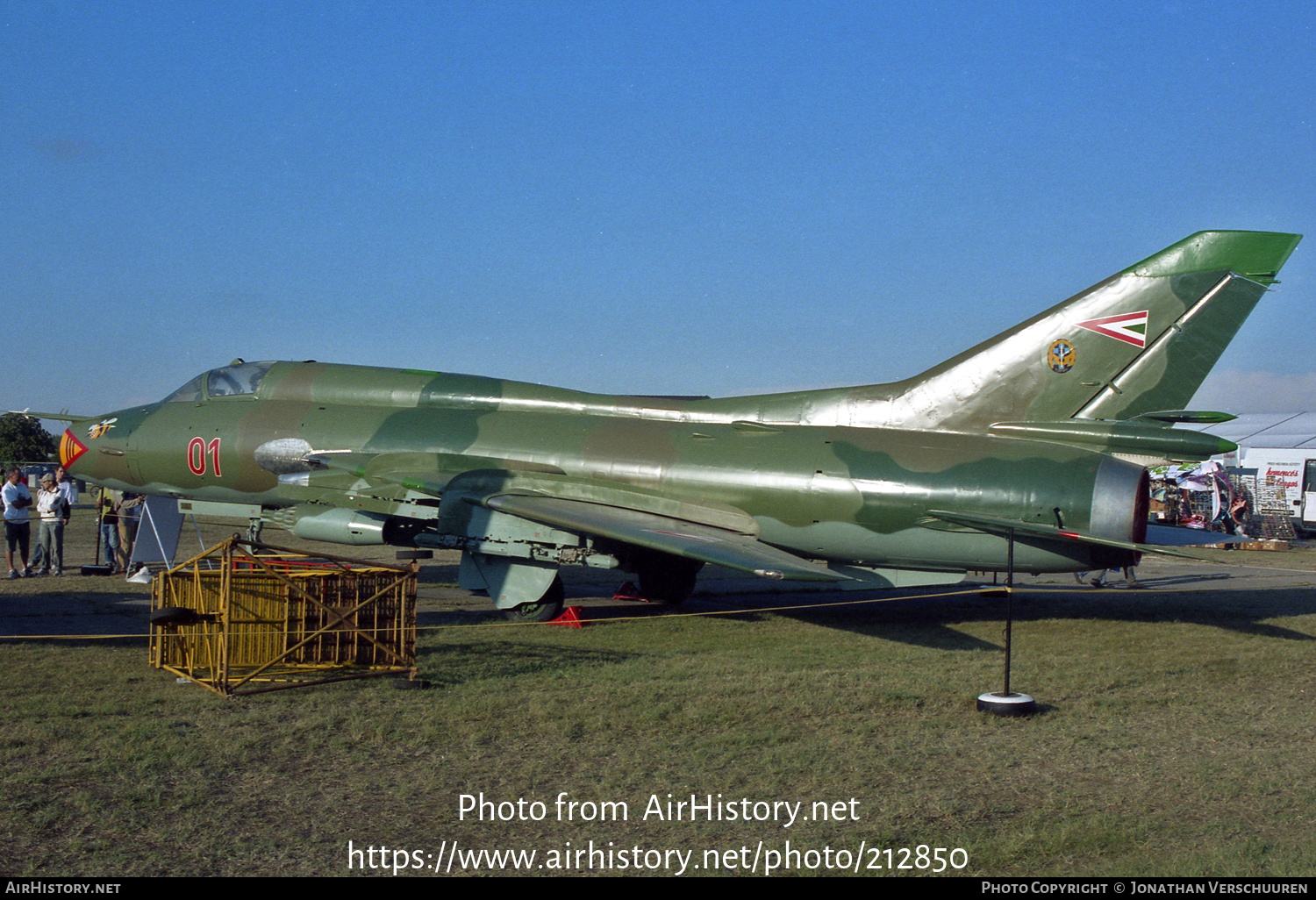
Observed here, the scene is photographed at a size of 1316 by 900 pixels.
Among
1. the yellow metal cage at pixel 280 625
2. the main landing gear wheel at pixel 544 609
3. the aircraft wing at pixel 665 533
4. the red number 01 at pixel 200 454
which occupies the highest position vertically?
the red number 01 at pixel 200 454

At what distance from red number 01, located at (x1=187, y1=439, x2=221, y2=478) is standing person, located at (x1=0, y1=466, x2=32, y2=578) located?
4003mm

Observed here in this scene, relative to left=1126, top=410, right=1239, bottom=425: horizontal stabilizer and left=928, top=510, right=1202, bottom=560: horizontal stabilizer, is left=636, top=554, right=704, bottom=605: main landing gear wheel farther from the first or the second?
left=1126, top=410, right=1239, bottom=425: horizontal stabilizer

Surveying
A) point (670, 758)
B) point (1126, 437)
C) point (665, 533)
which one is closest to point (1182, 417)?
point (1126, 437)

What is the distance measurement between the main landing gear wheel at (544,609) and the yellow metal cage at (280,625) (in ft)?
11.4

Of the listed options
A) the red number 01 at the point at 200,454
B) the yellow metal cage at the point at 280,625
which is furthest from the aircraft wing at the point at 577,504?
the yellow metal cage at the point at 280,625

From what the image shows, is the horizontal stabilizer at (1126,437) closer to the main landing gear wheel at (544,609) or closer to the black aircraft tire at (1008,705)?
the black aircraft tire at (1008,705)

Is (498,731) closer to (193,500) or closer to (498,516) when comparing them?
(498,516)

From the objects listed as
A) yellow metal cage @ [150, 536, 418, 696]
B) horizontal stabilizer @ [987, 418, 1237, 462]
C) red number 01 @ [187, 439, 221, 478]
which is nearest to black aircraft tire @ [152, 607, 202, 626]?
yellow metal cage @ [150, 536, 418, 696]

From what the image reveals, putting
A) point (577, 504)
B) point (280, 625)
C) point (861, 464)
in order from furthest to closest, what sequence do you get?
1. point (577, 504)
2. point (861, 464)
3. point (280, 625)

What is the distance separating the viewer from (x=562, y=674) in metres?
9.08

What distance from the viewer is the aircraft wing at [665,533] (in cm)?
939

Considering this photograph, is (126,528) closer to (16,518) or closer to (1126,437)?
(16,518)

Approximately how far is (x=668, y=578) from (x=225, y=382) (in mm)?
7672

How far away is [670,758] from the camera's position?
6.65 metres
